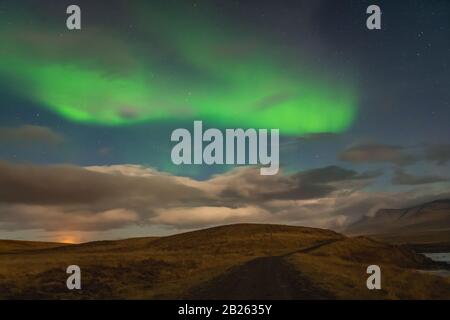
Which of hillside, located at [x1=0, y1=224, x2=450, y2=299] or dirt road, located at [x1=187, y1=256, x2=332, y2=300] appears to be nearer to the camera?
dirt road, located at [x1=187, y1=256, x2=332, y2=300]

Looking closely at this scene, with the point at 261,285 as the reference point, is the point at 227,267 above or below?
above

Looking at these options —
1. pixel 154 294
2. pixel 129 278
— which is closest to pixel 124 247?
pixel 129 278

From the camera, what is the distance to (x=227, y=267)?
24.0m

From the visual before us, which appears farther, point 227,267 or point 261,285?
point 227,267

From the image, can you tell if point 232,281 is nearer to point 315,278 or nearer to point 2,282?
point 315,278

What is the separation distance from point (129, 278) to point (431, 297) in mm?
12434

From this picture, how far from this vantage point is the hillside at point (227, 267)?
20.9 meters

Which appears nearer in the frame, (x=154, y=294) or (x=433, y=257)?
(x=154, y=294)

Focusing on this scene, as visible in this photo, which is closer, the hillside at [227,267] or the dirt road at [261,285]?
the dirt road at [261,285]

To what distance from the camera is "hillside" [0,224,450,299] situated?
68.5ft

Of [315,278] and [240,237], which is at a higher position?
[240,237]

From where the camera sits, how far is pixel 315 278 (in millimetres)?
22344
